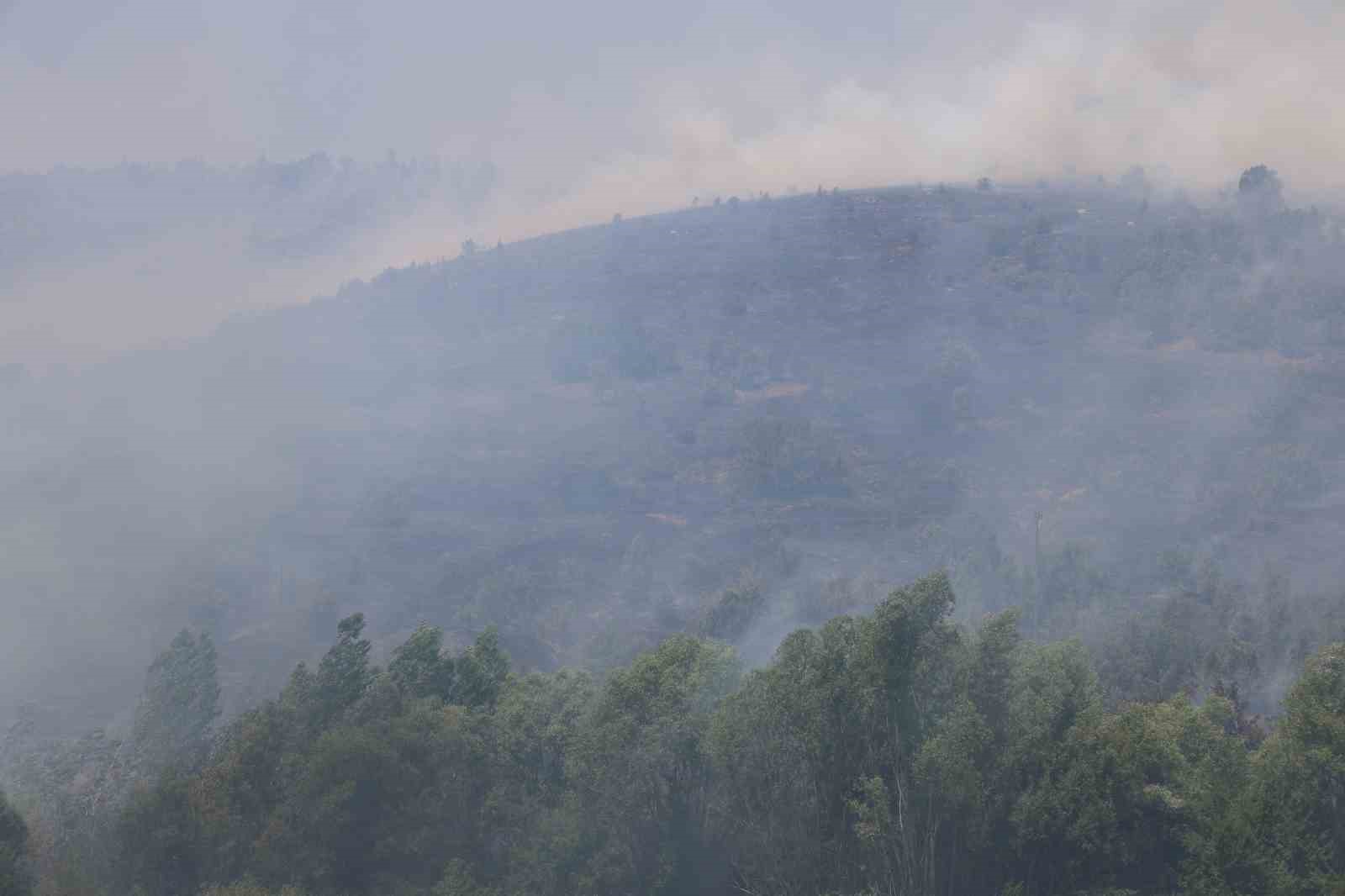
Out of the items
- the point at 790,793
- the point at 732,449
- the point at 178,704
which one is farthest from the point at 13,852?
the point at 732,449

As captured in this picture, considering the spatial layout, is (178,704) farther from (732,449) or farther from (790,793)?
(732,449)

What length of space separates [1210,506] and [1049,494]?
1461 cm

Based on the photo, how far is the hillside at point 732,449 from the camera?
93.5 meters

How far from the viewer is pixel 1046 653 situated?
129ft

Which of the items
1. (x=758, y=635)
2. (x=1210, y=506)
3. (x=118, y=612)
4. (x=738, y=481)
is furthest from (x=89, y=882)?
(x=1210, y=506)

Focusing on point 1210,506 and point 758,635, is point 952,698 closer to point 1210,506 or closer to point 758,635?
point 758,635

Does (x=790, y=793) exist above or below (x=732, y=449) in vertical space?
below

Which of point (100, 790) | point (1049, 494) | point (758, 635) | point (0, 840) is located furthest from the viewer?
point (1049, 494)

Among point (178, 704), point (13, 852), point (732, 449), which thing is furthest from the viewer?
point (732, 449)

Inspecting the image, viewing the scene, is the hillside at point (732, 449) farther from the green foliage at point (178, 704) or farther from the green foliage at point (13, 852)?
the green foliage at point (13, 852)

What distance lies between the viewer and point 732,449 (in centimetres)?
12762

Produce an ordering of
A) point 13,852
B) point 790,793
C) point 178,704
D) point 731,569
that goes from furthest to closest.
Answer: point 731,569, point 178,704, point 790,793, point 13,852

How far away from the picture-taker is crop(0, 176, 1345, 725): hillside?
9350cm

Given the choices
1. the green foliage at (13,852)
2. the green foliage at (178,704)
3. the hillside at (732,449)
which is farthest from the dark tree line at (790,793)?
the hillside at (732,449)
